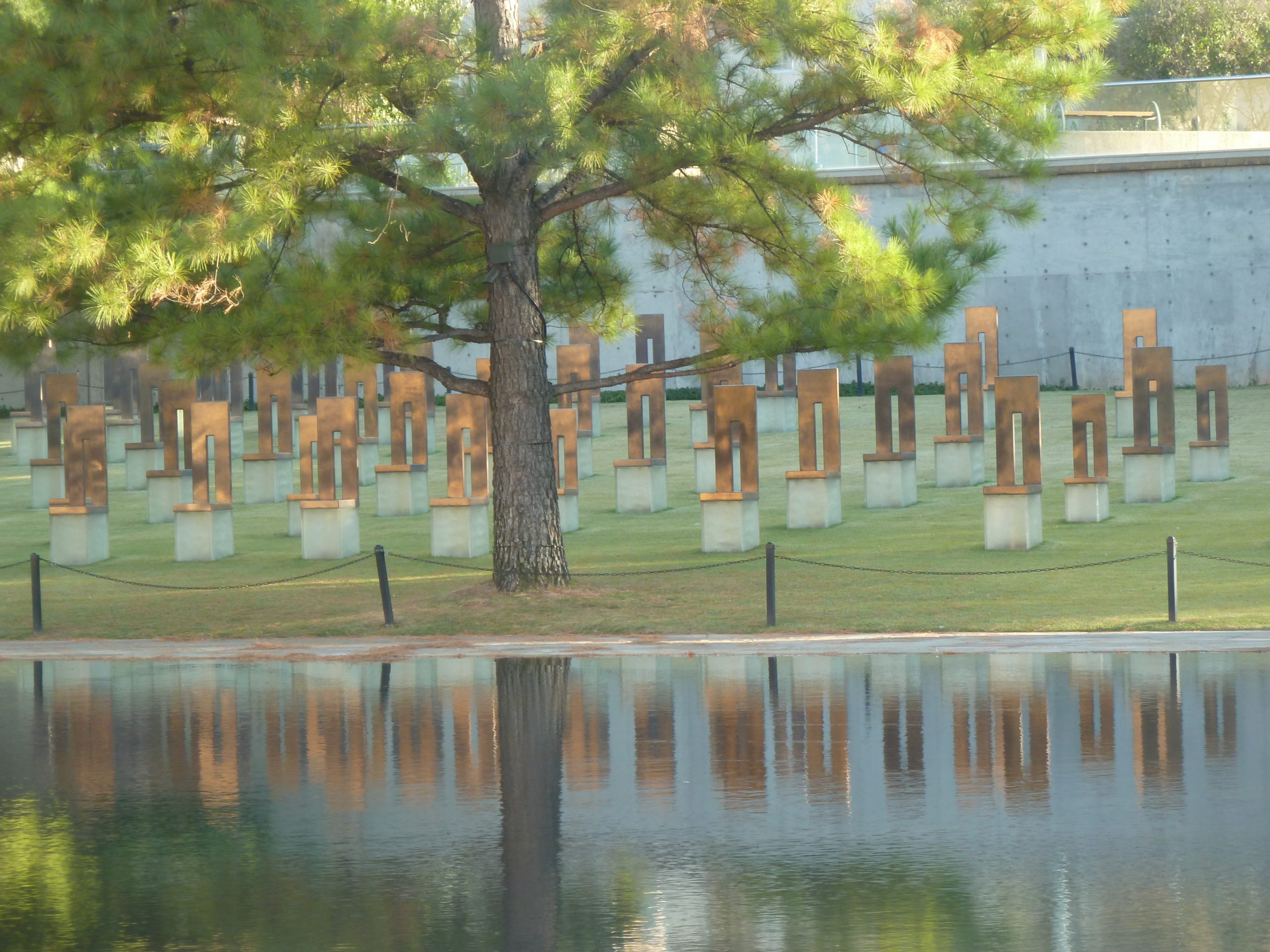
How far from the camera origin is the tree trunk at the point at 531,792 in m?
6.36

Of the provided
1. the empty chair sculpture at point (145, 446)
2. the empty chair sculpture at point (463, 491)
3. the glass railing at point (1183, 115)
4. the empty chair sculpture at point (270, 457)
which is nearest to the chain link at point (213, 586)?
the empty chair sculpture at point (463, 491)

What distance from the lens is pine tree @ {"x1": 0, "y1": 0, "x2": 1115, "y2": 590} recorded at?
1430cm

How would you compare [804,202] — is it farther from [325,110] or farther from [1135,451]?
[1135,451]

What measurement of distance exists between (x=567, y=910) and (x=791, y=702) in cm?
503

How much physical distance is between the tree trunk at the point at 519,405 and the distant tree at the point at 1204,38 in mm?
33254

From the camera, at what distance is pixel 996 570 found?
17547 millimetres

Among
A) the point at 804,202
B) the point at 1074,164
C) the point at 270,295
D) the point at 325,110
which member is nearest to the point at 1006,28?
the point at 804,202

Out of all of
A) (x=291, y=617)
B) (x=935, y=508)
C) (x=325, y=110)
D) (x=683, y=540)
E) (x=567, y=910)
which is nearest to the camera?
(x=567, y=910)

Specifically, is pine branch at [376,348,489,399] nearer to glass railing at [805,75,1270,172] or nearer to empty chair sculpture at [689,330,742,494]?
empty chair sculpture at [689,330,742,494]

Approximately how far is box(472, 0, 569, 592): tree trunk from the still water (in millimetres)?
4200

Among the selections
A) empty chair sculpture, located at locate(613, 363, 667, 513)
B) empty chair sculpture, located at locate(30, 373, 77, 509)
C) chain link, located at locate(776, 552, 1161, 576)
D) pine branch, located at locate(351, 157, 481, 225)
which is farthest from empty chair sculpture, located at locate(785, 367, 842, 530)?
empty chair sculpture, located at locate(30, 373, 77, 509)

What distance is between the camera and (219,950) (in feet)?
19.6

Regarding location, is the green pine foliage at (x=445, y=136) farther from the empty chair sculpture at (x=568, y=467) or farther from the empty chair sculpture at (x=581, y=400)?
the empty chair sculpture at (x=581, y=400)

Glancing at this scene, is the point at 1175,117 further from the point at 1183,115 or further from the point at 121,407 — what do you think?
the point at 121,407
